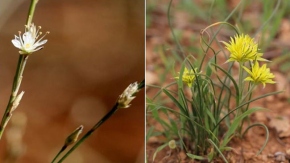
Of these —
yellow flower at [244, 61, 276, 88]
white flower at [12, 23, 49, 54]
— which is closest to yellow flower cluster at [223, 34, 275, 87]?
yellow flower at [244, 61, 276, 88]

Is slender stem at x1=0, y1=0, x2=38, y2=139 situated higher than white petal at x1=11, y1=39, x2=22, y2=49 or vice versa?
white petal at x1=11, y1=39, x2=22, y2=49

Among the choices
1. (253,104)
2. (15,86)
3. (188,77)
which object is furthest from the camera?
(253,104)

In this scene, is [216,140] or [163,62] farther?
[163,62]

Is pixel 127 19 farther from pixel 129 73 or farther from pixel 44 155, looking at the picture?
pixel 44 155

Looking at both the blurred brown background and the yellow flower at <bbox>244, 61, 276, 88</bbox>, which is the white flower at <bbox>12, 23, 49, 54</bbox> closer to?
the blurred brown background

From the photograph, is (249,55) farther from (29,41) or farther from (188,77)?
(29,41)

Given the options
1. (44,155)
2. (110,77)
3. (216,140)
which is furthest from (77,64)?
(216,140)

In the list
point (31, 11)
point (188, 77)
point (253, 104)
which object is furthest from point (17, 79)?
point (253, 104)
